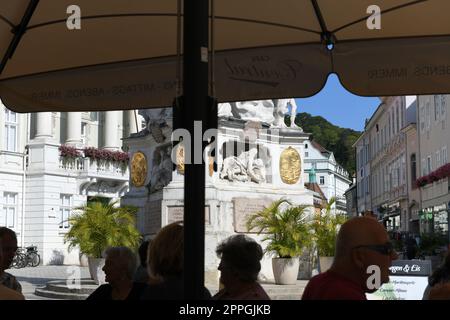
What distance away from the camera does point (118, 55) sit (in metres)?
6.13

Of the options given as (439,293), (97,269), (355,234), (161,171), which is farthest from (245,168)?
(355,234)

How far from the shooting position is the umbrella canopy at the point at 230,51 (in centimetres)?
562

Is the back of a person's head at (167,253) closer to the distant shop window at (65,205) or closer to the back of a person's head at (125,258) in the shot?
the back of a person's head at (125,258)

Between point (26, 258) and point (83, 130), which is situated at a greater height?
Result: point (83, 130)

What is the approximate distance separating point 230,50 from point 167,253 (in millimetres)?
2439

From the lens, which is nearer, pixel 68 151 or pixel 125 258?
pixel 125 258

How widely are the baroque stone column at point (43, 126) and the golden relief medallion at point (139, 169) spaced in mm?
27215

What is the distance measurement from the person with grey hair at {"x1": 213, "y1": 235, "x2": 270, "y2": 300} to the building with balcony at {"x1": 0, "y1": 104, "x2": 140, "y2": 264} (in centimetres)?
3731

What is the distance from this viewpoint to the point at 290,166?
58.5 feet

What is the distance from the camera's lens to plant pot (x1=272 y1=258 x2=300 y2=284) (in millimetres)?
15250

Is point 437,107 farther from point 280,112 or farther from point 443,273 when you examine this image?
point 443,273

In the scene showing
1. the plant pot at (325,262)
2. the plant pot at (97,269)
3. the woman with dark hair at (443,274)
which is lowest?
the plant pot at (97,269)

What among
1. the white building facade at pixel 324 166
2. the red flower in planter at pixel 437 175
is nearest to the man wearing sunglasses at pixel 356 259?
the red flower in planter at pixel 437 175

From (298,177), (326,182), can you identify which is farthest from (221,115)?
(326,182)
